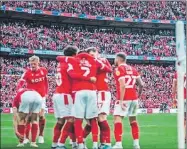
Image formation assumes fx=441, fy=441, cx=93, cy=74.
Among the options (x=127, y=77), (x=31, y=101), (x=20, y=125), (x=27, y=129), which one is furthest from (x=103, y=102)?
(x=27, y=129)

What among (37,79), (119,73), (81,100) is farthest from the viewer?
(37,79)

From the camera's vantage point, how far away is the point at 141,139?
7523 mm

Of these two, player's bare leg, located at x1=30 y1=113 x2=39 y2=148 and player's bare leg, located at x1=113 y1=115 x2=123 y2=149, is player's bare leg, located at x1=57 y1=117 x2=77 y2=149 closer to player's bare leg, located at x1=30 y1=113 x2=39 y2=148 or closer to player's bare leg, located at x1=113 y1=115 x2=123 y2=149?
player's bare leg, located at x1=113 y1=115 x2=123 y2=149

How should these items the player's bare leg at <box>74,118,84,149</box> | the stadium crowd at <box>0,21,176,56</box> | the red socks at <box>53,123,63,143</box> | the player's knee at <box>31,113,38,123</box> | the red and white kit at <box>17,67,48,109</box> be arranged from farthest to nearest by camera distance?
the stadium crowd at <box>0,21,176,56</box> → the red and white kit at <box>17,67,48,109</box> → the player's knee at <box>31,113,38,123</box> → the red socks at <box>53,123,63,143</box> → the player's bare leg at <box>74,118,84,149</box>

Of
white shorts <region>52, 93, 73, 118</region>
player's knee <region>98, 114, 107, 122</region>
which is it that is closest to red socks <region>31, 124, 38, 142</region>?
white shorts <region>52, 93, 73, 118</region>

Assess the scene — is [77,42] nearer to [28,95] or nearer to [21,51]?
[21,51]

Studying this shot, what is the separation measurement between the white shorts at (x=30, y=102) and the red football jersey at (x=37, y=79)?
339 mm

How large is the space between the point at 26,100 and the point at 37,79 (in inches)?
21.4

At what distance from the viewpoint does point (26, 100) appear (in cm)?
572

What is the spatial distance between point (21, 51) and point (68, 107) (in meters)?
8.05

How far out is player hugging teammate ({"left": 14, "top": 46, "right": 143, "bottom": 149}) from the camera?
5086 mm

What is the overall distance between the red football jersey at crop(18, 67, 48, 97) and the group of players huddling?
0.05 ft

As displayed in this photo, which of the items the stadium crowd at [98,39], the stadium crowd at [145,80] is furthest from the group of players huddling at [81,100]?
the stadium crowd at [98,39]

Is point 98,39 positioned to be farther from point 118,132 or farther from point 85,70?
point 85,70
